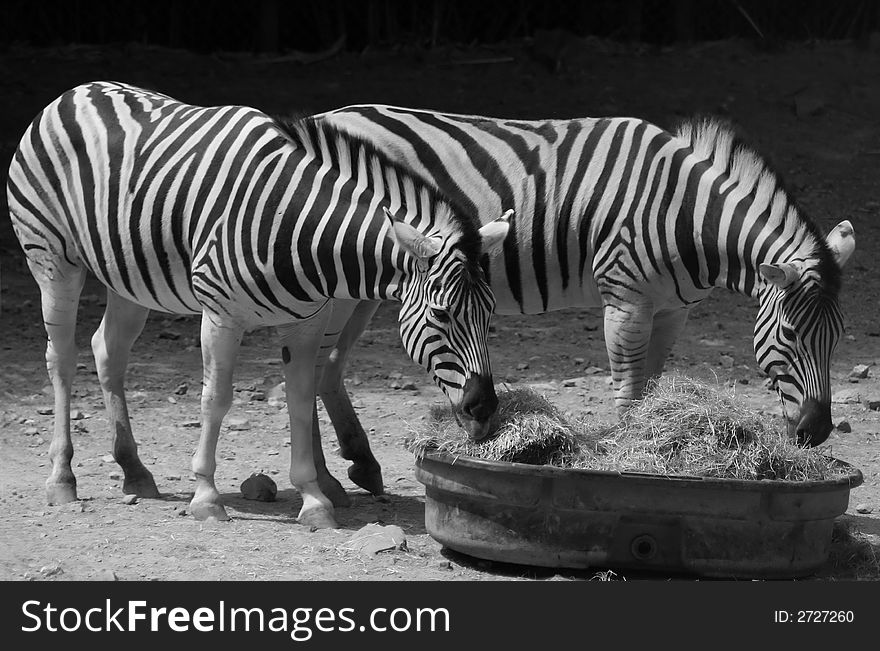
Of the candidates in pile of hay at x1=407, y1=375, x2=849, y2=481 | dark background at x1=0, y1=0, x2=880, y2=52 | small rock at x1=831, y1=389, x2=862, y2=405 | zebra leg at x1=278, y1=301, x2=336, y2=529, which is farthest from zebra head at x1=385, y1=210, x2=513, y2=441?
dark background at x1=0, y1=0, x2=880, y2=52

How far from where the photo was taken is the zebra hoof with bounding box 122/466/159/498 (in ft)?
20.1

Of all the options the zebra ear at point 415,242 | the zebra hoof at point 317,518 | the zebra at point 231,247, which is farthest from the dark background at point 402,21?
the zebra ear at point 415,242

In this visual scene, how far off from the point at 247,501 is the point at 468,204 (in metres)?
1.79

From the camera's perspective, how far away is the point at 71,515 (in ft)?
18.8

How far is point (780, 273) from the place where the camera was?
16.9ft

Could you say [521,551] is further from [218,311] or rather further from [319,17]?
[319,17]

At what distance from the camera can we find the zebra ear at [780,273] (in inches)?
203

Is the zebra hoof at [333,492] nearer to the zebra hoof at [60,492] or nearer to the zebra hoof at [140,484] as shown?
the zebra hoof at [140,484]

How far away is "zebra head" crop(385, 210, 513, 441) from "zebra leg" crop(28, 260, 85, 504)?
2.01 meters

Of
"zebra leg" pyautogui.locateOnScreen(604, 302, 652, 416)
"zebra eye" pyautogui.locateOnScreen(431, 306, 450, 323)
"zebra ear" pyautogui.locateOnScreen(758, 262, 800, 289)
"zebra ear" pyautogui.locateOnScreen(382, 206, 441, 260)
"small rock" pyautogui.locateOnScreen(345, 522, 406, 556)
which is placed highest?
"zebra ear" pyautogui.locateOnScreen(382, 206, 441, 260)

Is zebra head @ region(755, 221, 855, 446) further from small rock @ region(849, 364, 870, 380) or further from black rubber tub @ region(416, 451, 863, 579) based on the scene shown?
small rock @ region(849, 364, 870, 380)

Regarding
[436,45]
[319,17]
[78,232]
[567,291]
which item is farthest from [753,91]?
[78,232]

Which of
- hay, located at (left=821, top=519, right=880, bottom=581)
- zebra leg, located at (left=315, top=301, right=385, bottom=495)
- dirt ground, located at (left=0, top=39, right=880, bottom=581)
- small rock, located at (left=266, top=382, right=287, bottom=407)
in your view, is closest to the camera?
hay, located at (left=821, top=519, right=880, bottom=581)

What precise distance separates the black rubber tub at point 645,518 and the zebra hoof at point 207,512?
4.16ft
